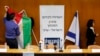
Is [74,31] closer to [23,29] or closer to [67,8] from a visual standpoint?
[67,8]

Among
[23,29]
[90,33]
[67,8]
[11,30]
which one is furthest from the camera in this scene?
[67,8]

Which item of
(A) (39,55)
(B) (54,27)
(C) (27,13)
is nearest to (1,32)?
(C) (27,13)

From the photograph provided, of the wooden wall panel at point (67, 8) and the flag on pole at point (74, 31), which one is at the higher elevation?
the wooden wall panel at point (67, 8)

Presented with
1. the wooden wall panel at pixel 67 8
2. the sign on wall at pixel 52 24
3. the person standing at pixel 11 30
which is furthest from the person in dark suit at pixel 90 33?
the person standing at pixel 11 30

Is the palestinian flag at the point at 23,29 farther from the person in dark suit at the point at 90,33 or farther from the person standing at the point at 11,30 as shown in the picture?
the person in dark suit at the point at 90,33

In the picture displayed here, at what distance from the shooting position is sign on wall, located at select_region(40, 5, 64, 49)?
372 inches

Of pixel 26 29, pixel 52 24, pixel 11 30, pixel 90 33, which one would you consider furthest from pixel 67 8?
pixel 11 30

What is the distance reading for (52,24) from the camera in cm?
958

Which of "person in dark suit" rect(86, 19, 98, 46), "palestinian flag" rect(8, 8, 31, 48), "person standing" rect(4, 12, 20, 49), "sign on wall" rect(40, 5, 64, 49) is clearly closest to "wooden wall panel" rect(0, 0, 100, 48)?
"sign on wall" rect(40, 5, 64, 49)

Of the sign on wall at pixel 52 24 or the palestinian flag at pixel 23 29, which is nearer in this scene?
the palestinian flag at pixel 23 29

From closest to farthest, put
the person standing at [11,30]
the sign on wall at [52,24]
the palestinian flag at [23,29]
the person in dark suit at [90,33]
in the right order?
→ the person standing at [11,30], the palestinian flag at [23,29], the person in dark suit at [90,33], the sign on wall at [52,24]

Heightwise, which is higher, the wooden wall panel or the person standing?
the wooden wall panel

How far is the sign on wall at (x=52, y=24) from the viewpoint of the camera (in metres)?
9.44

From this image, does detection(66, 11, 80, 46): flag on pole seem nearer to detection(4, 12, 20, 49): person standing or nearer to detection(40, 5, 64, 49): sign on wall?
detection(40, 5, 64, 49): sign on wall
